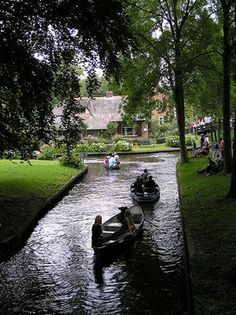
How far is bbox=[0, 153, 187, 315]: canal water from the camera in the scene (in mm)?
10531

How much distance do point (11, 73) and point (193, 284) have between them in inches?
386

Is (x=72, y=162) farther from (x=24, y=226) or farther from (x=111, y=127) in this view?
(x=111, y=127)

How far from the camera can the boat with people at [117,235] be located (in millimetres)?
14125

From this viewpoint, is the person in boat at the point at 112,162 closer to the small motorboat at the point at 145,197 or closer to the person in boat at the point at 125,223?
the small motorboat at the point at 145,197

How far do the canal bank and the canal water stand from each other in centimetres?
29

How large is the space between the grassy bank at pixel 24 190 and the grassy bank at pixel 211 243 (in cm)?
673

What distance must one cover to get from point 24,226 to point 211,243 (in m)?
7.92

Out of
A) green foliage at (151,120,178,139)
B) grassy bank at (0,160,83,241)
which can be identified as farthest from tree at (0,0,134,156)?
green foliage at (151,120,178,139)

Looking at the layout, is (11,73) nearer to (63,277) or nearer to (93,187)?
(63,277)

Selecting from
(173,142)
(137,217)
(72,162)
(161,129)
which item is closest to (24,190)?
(137,217)

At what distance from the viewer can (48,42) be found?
1534 centimetres

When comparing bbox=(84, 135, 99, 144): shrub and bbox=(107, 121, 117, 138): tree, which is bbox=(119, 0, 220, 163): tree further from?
bbox=(107, 121, 117, 138): tree

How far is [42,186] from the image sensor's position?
83.7ft

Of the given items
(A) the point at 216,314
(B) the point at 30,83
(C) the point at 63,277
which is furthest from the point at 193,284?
(B) the point at 30,83
